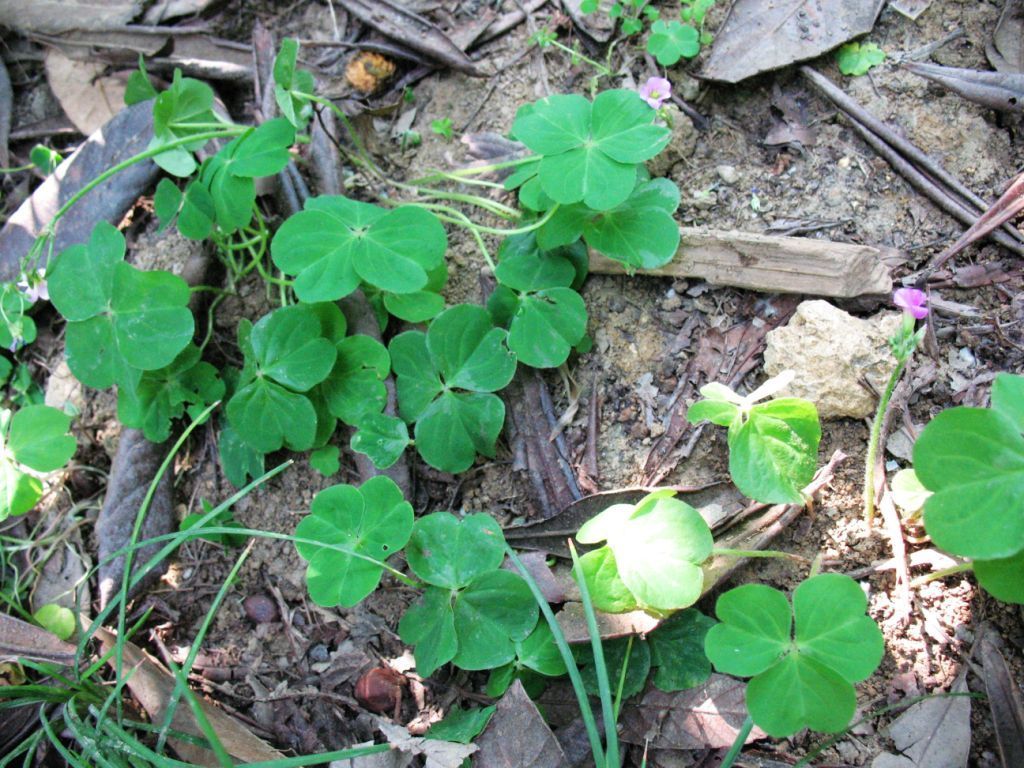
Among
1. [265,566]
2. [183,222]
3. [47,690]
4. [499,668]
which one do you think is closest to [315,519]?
[265,566]

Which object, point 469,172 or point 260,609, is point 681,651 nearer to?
point 260,609

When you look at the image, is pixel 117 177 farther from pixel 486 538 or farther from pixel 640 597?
pixel 640 597

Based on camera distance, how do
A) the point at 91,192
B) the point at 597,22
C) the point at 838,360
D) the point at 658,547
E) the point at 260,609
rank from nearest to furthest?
the point at 658,547
the point at 838,360
the point at 260,609
the point at 597,22
the point at 91,192

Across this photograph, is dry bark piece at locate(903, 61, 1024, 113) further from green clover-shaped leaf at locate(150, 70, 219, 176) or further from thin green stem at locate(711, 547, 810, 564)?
green clover-shaped leaf at locate(150, 70, 219, 176)

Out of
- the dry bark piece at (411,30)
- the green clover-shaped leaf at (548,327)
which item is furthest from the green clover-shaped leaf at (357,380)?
the dry bark piece at (411,30)

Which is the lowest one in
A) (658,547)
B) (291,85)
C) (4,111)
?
(658,547)

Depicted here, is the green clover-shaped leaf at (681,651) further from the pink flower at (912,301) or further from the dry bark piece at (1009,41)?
the dry bark piece at (1009,41)

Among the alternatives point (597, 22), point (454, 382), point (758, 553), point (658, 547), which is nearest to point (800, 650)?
point (758, 553)
